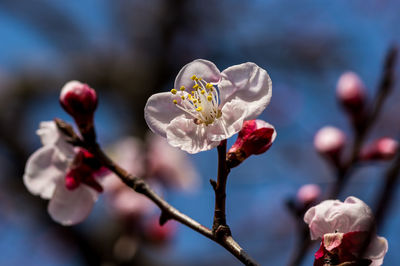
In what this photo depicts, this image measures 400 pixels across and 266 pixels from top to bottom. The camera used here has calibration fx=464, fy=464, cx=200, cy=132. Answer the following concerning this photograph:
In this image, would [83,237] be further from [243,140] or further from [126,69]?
[243,140]

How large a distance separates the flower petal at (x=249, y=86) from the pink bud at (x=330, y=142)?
2.58ft

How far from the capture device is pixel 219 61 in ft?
13.8

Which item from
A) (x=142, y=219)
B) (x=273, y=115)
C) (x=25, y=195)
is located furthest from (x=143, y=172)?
(x=273, y=115)

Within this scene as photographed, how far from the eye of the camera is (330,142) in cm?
177

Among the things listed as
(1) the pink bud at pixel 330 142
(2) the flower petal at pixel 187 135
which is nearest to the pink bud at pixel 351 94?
(1) the pink bud at pixel 330 142

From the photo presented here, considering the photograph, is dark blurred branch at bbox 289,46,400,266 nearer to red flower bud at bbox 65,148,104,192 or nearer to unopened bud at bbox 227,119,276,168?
unopened bud at bbox 227,119,276,168

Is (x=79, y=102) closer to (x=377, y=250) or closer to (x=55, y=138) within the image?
(x=55, y=138)

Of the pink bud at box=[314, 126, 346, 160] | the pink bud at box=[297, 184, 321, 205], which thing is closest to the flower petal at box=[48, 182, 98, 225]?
the pink bud at box=[297, 184, 321, 205]

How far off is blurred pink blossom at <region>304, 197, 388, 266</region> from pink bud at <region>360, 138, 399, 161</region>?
2.54 feet

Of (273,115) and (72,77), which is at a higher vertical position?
(72,77)

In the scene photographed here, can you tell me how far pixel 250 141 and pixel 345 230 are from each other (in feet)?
0.91

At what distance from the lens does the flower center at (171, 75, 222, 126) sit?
3.55 feet

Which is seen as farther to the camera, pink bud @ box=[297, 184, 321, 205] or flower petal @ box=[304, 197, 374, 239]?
pink bud @ box=[297, 184, 321, 205]

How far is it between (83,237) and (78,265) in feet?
0.85
